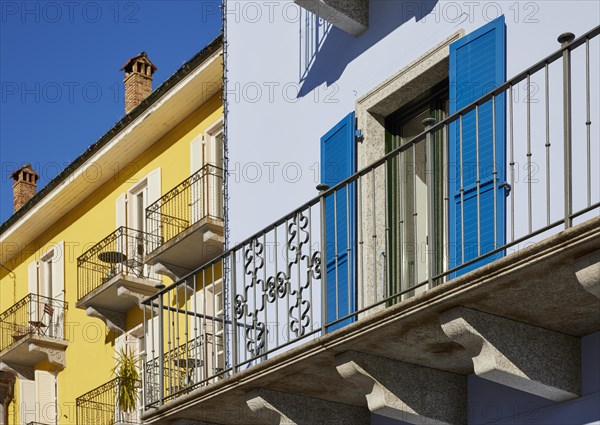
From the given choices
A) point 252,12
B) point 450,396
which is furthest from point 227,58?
point 450,396

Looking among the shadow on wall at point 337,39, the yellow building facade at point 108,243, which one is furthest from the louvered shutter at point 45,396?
the shadow on wall at point 337,39

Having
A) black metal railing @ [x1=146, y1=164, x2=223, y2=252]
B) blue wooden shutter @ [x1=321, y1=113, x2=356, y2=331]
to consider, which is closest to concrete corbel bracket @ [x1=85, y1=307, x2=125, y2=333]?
black metal railing @ [x1=146, y1=164, x2=223, y2=252]

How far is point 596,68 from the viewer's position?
1011cm

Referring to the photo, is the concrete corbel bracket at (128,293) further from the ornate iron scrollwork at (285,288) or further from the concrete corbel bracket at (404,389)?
the concrete corbel bracket at (404,389)

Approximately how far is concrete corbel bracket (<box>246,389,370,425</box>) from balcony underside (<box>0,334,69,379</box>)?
14341 mm

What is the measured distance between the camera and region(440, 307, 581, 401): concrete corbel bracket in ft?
31.2

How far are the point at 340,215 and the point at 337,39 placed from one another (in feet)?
5.85

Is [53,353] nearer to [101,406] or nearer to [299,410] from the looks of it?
[101,406]

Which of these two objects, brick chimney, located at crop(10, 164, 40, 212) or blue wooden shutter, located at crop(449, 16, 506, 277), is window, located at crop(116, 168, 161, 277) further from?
blue wooden shutter, located at crop(449, 16, 506, 277)

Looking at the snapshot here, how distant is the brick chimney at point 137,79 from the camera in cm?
2681

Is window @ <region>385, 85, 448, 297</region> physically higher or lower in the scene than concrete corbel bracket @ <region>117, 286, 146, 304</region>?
lower

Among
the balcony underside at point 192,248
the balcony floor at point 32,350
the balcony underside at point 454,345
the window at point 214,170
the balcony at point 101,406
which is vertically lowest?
the balcony underside at point 454,345

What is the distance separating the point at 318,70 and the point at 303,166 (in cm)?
91

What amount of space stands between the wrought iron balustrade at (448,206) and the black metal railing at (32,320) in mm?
12602
